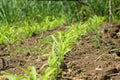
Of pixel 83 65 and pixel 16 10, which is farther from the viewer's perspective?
pixel 16 10

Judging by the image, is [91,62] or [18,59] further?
[18,59]

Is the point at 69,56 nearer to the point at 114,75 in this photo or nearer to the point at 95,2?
the point at 114,75

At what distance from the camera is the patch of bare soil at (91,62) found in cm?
203

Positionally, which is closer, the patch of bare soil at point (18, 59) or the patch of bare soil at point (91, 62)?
the patch of bare soil at point (91, 62)

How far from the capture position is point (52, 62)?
2008mm

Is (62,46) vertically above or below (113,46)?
above

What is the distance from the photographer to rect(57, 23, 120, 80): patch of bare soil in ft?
6.65

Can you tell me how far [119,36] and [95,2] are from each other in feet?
9.93

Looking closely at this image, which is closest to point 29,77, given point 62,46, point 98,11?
point 62,46

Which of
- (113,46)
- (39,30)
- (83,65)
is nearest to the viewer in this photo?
(83,65)

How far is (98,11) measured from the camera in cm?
655

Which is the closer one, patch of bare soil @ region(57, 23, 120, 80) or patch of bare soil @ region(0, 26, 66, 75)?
patch of bare soil @ region(57, 23, 120, 80)

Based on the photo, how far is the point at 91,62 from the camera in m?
2.39

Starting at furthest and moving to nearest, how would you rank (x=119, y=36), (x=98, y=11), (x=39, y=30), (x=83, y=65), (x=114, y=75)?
1. (x=98, y=11)
2. (x=39, y=30)
3. (x=119, y=36)
4. (x=83, y=65)
5. (x=114, y=75)
